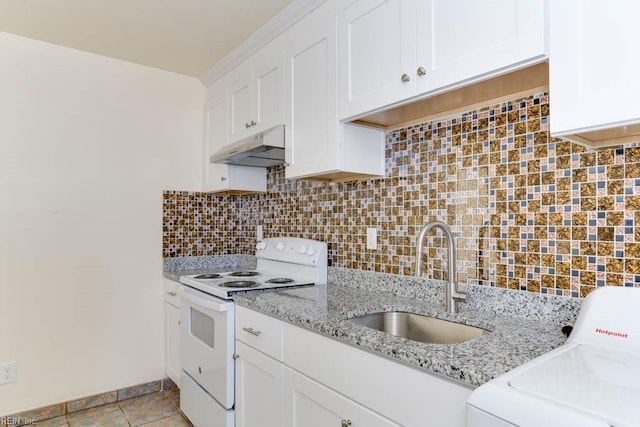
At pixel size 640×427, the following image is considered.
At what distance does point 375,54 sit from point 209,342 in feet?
5.35

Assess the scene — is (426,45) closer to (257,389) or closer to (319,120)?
(319,120)

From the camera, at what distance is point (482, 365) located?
0.92 meters

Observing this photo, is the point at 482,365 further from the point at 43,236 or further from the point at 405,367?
the point at 43,236

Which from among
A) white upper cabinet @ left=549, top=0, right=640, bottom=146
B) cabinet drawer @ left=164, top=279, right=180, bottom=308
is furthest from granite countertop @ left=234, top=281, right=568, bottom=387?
cabinet drawer @ left=164, top=279, right=180, bottom=308

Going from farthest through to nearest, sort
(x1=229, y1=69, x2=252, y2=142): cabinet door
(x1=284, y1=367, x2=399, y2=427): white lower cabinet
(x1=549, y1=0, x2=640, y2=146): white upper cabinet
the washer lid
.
A: 1. (x1=229, y1=69, x2=252, y2=142): cabinet door
2. (x1=284, y1=367, x2=399, y2=427): white lower cabinet
3. (x1=549, y1=0, x2=640, y2=146): white upper cabinet
4. the washer lid

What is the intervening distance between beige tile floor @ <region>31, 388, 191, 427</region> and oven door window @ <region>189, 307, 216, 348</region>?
646 mm

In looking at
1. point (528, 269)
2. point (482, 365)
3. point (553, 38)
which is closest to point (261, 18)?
point (553, 38)

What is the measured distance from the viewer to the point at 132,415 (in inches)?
97.8

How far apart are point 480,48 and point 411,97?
0.93 feet

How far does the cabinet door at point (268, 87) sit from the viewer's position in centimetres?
213

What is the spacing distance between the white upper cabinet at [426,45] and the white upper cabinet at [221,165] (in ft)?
4.23

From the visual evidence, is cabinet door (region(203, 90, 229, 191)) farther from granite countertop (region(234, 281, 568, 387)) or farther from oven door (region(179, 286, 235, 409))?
granite countertop (region(234, 281, 568, 387))

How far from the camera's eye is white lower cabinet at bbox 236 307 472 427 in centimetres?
100

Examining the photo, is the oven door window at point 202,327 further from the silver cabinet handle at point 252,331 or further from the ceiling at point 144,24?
the ceiling at point 144,24
